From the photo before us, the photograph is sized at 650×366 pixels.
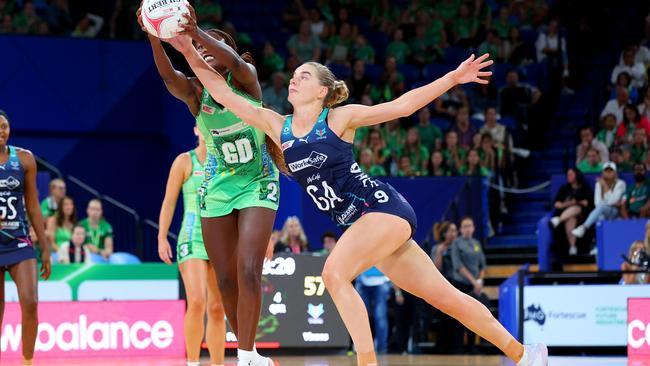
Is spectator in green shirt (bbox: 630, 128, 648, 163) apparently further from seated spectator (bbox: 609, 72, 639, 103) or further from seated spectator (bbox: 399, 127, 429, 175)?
seated spectator (bbox: 399, 127, 429, 175)

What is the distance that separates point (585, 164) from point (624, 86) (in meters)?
2.06

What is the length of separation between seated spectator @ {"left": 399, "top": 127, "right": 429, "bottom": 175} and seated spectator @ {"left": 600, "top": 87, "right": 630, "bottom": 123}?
2944 millimetres

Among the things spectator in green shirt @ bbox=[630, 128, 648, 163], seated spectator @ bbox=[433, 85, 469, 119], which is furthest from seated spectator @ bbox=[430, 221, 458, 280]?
seated spectator @ bbox=[433, 85, 469, 119]

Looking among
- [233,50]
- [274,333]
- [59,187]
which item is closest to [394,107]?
[233,50]

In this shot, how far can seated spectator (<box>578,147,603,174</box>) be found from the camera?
55.1 feet

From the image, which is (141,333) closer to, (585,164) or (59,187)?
(59,187)

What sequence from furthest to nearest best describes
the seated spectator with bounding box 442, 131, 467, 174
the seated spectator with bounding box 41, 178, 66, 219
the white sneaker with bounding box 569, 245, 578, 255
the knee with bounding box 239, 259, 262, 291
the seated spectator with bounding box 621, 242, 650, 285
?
the seated spectator with bounding box 442, 131, 467, 174 → the white sneaker with bounding box 569, 245, 578, 255 → the seated spectator with bounding box 41, 178, 66, 219 → the seated spectator with bounding box 621, 242, 650, 285 → the knee with bounding box 239, 259, 262, 291

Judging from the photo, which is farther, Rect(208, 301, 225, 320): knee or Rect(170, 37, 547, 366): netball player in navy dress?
Rect(208, 301, 225, 320): knee

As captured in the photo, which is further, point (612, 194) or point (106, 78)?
point (106, 78)

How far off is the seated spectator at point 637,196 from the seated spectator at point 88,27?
33.3 ft

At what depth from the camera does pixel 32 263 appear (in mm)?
9242

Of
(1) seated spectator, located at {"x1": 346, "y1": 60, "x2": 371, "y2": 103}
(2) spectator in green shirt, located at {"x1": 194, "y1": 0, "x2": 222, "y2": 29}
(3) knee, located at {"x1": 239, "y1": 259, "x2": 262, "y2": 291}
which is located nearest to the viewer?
(3) knee, located at {"x1": 239, "y1": 259, "x2": 262, "y2": 291}

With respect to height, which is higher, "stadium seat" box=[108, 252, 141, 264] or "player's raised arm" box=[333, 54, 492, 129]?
"player's raised arm" box=[333, 54, 492, 129]

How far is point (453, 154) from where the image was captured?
17.8 metres
